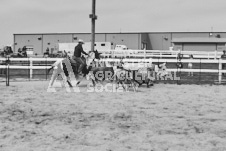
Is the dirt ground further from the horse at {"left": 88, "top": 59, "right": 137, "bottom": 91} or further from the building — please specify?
the building

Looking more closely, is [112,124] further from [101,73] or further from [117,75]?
[101,73]

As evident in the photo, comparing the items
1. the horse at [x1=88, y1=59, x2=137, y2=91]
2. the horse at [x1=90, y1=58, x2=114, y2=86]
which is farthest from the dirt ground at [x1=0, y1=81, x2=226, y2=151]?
the horse at [x1=90, y1=58, x2=114, y2=86]

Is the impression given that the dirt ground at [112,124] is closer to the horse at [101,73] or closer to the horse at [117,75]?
the horse at [117,75]

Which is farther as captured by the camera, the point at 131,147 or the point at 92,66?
the point at 92,66

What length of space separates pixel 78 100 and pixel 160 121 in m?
3.52

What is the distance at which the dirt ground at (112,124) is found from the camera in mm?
4785

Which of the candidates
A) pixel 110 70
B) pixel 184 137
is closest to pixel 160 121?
pixel 184 137

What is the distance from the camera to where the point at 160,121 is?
651 centimetres

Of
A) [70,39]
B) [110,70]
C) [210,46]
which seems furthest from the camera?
[70,39]

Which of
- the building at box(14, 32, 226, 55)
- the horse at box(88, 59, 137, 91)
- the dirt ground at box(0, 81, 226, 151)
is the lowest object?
the dirt ground at box(0, 81, 226, 151)

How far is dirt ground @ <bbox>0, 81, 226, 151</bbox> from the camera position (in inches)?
188

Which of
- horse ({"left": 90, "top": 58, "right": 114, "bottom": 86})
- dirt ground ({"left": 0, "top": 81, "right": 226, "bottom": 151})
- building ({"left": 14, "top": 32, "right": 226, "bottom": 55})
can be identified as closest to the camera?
dirt ground ({"left": 0, "top": 81, "right": 226, "bottom": 151})
